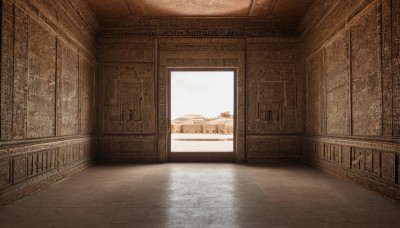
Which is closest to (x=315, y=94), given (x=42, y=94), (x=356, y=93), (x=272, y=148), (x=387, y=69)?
(x=272, y=148)

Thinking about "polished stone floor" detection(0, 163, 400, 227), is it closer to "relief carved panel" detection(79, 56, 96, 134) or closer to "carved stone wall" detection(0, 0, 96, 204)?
"carved stone wall" detection(0, 0, 96, 204)

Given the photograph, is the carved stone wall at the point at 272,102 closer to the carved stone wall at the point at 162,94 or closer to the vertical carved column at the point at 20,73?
the carved stone wall at the point at 162,94

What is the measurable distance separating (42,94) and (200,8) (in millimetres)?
4905

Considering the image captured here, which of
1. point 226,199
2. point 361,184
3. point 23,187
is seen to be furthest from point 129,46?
point 361,184

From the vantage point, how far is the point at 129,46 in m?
10.1

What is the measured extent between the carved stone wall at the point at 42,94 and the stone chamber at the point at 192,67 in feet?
0.08

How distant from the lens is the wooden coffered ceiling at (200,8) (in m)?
8.59

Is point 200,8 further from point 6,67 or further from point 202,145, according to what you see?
point 202,145

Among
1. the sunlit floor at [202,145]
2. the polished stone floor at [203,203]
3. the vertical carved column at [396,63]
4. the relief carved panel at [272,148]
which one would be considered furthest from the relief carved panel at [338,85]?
the sunlit floor at [202,145]

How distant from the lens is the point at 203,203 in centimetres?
487

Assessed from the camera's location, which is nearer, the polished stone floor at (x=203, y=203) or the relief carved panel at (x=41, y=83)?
the polished stone floor at (x=203, y=203)

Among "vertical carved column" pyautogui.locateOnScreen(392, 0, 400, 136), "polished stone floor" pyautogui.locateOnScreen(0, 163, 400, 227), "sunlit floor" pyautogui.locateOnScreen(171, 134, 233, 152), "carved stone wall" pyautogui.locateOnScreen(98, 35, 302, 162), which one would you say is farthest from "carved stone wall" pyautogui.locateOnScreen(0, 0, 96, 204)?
"vertical carved column" pyautogui.locateOnScreen(392, 0, 400, 136)

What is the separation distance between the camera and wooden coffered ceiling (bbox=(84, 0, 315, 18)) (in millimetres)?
8586

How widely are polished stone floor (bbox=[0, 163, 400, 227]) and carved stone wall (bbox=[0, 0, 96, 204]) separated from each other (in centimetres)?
48
